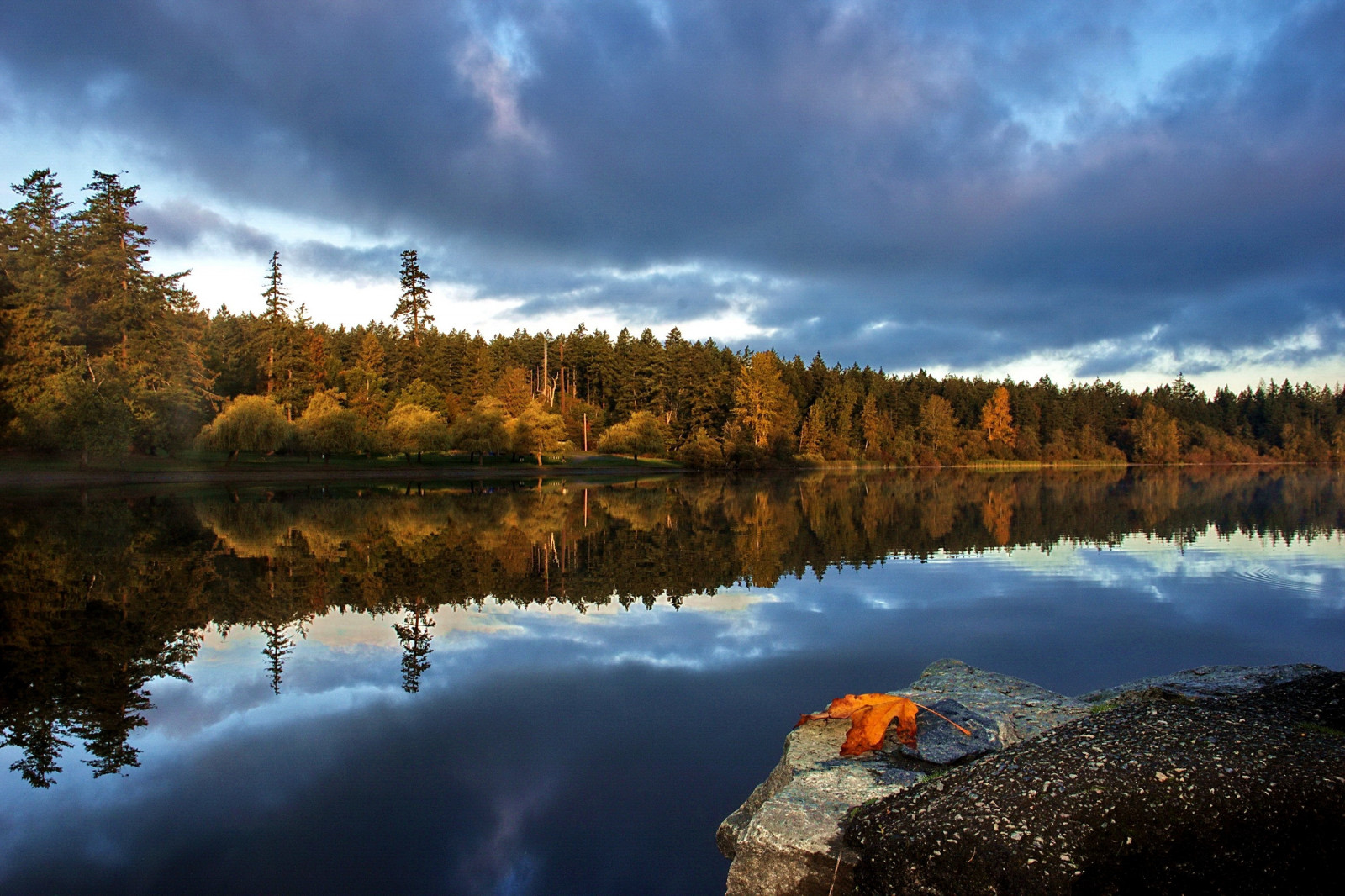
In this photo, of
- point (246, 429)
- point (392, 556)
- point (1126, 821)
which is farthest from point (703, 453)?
point (1126, 821)

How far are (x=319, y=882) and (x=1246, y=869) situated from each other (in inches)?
225

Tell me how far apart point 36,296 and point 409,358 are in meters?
39.6

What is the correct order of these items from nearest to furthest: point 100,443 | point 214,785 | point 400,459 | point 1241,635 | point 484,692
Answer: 1. point 214,785
2. point 484,692
3. point 1241,635
4. point 100,443
5. point 400,459

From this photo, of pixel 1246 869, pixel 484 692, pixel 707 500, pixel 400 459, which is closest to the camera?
pixel 1246 869

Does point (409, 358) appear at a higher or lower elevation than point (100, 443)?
higher

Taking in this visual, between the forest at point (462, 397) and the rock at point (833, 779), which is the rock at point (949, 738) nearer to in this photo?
the rock at point (833, 779)

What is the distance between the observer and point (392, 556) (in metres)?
18.5

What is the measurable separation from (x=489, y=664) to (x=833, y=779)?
5750 mm

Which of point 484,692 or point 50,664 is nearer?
point 484,692

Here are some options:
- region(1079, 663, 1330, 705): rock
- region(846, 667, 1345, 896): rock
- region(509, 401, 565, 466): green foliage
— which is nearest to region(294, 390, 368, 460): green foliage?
region(509, 401, 565, 466): green foliage

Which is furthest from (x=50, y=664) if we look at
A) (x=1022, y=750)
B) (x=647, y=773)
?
(x=1022, y=750)

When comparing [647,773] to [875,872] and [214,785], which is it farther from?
[214,785]

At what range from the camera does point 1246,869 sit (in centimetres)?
421

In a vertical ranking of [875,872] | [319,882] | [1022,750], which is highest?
[1022,750]
